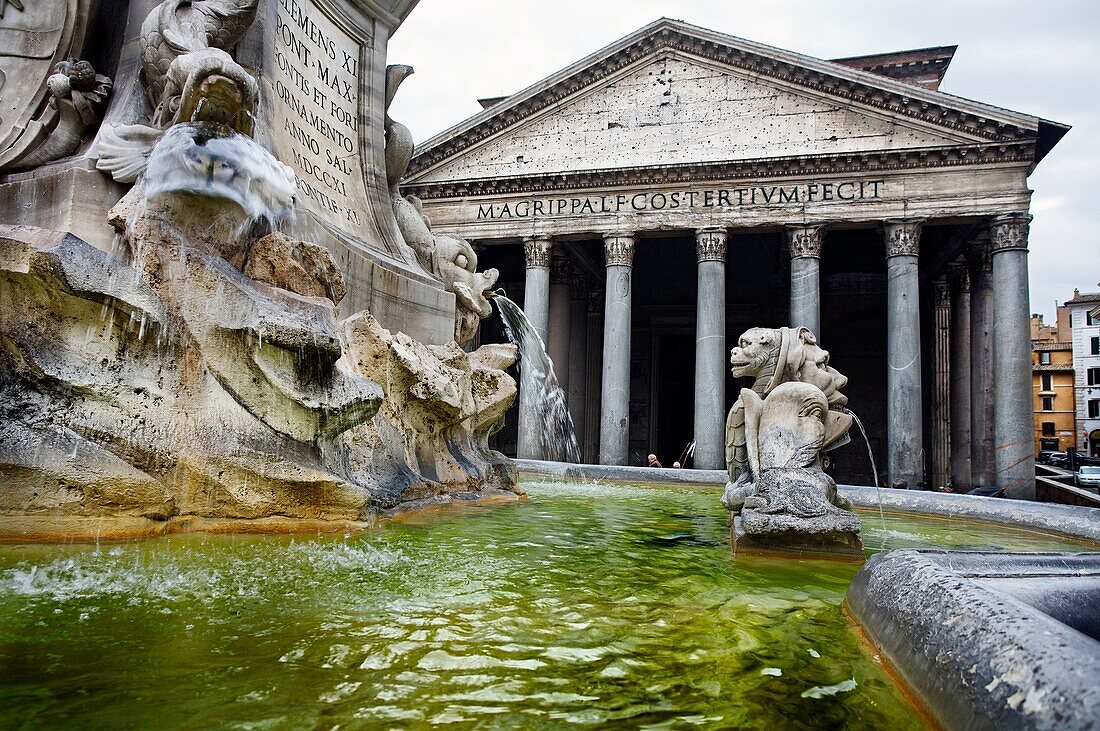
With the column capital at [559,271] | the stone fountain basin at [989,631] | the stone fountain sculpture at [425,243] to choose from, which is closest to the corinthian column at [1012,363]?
the column capital at [559,271]

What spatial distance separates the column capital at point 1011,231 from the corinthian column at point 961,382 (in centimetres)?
400

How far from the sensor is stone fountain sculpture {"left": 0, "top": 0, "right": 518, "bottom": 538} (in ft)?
10.3

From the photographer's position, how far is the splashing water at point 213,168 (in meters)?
3.69

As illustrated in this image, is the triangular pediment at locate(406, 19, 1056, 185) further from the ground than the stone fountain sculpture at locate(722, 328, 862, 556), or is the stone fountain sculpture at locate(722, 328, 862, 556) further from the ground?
the triangular pediment at locate(406, 19, 1056, 185)

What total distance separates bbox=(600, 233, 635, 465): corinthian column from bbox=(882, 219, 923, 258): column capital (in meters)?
6.60

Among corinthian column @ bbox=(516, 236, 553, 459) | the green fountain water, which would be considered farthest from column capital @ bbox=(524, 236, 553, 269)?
the green fountain water

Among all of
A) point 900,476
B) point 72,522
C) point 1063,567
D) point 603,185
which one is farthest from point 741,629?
point 603,185

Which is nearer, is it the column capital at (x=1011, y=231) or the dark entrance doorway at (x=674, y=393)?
the column capital at (x=1011, y=231)

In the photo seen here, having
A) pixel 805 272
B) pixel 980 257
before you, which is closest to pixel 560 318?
pixel 805 272

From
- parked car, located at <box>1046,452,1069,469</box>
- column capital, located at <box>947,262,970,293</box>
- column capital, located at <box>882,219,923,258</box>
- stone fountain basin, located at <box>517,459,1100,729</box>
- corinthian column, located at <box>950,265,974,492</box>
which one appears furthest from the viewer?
parked car, located at <box>1046,452,1069,469</box>

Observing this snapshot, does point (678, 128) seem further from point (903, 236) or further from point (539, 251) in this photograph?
point (903, 236)

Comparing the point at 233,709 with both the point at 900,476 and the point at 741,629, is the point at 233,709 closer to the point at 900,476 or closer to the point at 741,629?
the point at 741,629

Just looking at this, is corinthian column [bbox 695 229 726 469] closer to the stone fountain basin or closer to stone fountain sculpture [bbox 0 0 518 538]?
stone fountain sculpture [bbox 0 0 518 538]

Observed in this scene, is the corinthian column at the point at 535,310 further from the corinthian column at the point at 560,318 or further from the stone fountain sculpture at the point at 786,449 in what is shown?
the stone fountain sculpture at the point at 786,449
